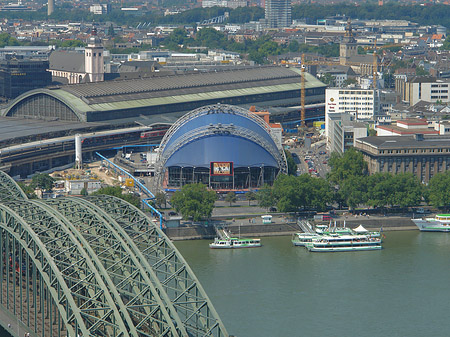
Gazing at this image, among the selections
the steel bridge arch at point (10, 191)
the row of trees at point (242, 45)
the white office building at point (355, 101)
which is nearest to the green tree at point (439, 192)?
the steel bridge arch at point (10, 191)

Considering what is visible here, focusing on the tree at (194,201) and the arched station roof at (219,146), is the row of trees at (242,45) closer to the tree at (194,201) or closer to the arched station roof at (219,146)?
the arched station roof at (219,146)

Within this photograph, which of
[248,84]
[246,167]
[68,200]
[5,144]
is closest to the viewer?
[68,200]

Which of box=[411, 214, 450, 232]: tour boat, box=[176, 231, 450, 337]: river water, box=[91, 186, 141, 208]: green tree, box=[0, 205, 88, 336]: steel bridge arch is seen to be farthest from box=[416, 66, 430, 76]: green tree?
box=[0, 205, 88, 336]: steel bridge arch

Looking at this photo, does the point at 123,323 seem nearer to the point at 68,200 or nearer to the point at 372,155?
the point at 68,200

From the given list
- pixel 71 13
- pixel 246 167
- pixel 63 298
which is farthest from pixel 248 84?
pixel 71 13

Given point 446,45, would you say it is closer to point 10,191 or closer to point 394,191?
point 394,191

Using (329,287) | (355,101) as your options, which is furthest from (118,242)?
(355,101)
